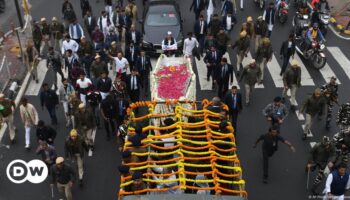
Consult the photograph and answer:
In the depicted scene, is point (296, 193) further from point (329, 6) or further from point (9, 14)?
point (9, 14)

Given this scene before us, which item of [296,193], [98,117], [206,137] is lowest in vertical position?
[296,193]

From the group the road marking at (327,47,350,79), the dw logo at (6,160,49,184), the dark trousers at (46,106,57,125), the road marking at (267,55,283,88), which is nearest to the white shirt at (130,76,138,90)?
the dark trousers at (46,106,57,125)

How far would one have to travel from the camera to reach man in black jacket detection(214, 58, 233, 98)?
15.7 m

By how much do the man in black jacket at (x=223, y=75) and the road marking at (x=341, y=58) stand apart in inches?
209

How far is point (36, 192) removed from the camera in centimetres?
1308

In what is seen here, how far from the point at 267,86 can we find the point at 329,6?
837cm

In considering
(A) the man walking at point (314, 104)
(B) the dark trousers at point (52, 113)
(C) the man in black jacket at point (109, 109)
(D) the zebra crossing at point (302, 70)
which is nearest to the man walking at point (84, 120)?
(C) the man in black jacket at point (109, 109)

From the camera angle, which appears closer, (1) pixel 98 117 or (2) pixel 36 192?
(2) pixel 36 192

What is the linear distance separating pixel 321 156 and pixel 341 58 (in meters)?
8.54

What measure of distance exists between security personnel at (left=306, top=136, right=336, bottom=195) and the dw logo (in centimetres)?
717

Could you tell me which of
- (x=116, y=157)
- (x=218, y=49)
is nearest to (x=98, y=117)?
(x=116, y=157)

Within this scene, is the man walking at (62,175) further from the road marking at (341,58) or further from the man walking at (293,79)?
the road marking at (341,58)

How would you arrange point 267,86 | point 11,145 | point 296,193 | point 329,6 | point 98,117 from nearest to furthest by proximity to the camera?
point 296,193
point 11,145
point 98,117
point 267,86
point 329,6

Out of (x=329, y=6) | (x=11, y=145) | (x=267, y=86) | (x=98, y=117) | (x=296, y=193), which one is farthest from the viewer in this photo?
(x=329, y=6)
